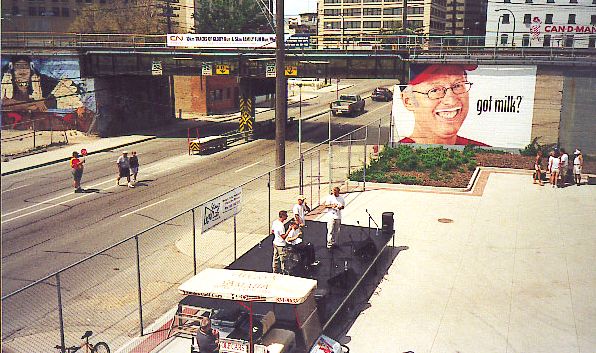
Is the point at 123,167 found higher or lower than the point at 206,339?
lower

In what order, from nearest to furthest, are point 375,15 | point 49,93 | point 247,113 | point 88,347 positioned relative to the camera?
point 88,347 < point 247,113 < point 49,93 < point 375,15

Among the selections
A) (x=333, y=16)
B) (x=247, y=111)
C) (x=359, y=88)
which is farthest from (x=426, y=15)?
(x=247, y=111)

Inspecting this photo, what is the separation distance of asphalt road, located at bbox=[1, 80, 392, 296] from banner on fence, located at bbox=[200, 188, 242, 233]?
5300 millimetres

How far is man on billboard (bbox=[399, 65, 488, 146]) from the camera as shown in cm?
3662

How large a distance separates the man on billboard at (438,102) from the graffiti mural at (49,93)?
81.7 ft

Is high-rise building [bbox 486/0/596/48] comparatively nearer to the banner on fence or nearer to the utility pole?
the utility pole

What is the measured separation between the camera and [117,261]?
59.0 feet

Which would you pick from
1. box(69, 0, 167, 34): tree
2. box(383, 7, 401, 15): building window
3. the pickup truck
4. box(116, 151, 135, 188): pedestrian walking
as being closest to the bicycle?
box(116, 151, 135, 188): pedestrian walking

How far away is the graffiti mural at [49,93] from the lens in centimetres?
4572

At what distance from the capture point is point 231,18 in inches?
3649

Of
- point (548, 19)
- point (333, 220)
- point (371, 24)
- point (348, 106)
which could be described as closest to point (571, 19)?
point (548, 19)

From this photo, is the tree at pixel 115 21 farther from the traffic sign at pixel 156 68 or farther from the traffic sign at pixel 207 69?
the traffic sign at pixel 207 69

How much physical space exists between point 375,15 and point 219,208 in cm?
13300

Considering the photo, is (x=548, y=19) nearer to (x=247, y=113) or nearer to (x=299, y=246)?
(x=247, y=113)
